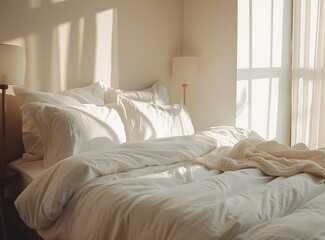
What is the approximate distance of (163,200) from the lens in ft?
4.71

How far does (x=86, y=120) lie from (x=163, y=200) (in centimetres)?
108

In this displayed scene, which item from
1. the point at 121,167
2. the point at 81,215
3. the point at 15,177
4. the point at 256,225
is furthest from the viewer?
the point at 15,177

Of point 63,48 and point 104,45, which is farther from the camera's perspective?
point 104,45

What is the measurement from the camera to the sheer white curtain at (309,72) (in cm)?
342

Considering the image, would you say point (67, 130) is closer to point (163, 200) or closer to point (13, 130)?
point (13, 130)

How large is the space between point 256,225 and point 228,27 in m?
2.37

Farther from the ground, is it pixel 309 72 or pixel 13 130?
pixel 309 72

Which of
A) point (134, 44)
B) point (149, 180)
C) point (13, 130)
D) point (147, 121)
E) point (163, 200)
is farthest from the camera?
point (134, 44)

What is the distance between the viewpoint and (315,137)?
3.49 m

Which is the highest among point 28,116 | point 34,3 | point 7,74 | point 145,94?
point 34,3

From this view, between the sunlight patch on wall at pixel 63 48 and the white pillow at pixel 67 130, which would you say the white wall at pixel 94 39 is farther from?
the white pillow at pixel 67 130

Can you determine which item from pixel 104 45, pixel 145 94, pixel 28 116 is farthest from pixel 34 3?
pixel 145 94

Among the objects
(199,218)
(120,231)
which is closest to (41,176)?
(120,231)

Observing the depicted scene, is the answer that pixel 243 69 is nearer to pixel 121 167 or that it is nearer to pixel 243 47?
pixel 243 47
